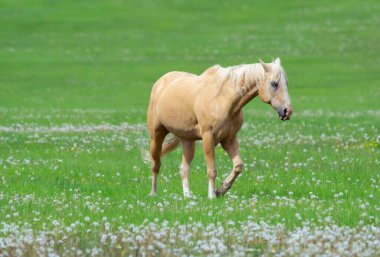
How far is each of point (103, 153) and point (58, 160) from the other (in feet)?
6.99

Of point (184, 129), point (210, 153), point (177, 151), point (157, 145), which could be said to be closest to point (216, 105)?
point (210, 153)

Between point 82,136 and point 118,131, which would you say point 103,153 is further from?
point 118,131

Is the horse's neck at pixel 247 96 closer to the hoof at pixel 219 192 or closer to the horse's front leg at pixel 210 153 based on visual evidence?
the horse's front leg at pixel 210 153

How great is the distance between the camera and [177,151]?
23.3 meters

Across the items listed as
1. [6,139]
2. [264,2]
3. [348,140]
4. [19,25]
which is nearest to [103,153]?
[6,139]

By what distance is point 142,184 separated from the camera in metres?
16.5

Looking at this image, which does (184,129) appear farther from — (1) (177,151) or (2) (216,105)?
(1) (177,151)

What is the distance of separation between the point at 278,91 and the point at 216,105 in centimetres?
109

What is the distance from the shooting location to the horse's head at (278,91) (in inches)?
539

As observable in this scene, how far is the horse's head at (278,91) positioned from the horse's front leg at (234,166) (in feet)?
3.30

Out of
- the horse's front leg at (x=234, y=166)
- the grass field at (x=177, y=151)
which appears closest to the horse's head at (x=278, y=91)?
the horse's front leg at (x=234, y=166)

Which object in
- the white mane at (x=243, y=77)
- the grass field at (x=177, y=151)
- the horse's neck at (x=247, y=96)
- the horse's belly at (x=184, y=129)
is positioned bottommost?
the grass field at (x=177, y=151)

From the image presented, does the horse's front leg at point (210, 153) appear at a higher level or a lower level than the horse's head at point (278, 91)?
lower

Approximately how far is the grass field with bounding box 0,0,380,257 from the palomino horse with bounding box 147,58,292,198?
61 centimetres
